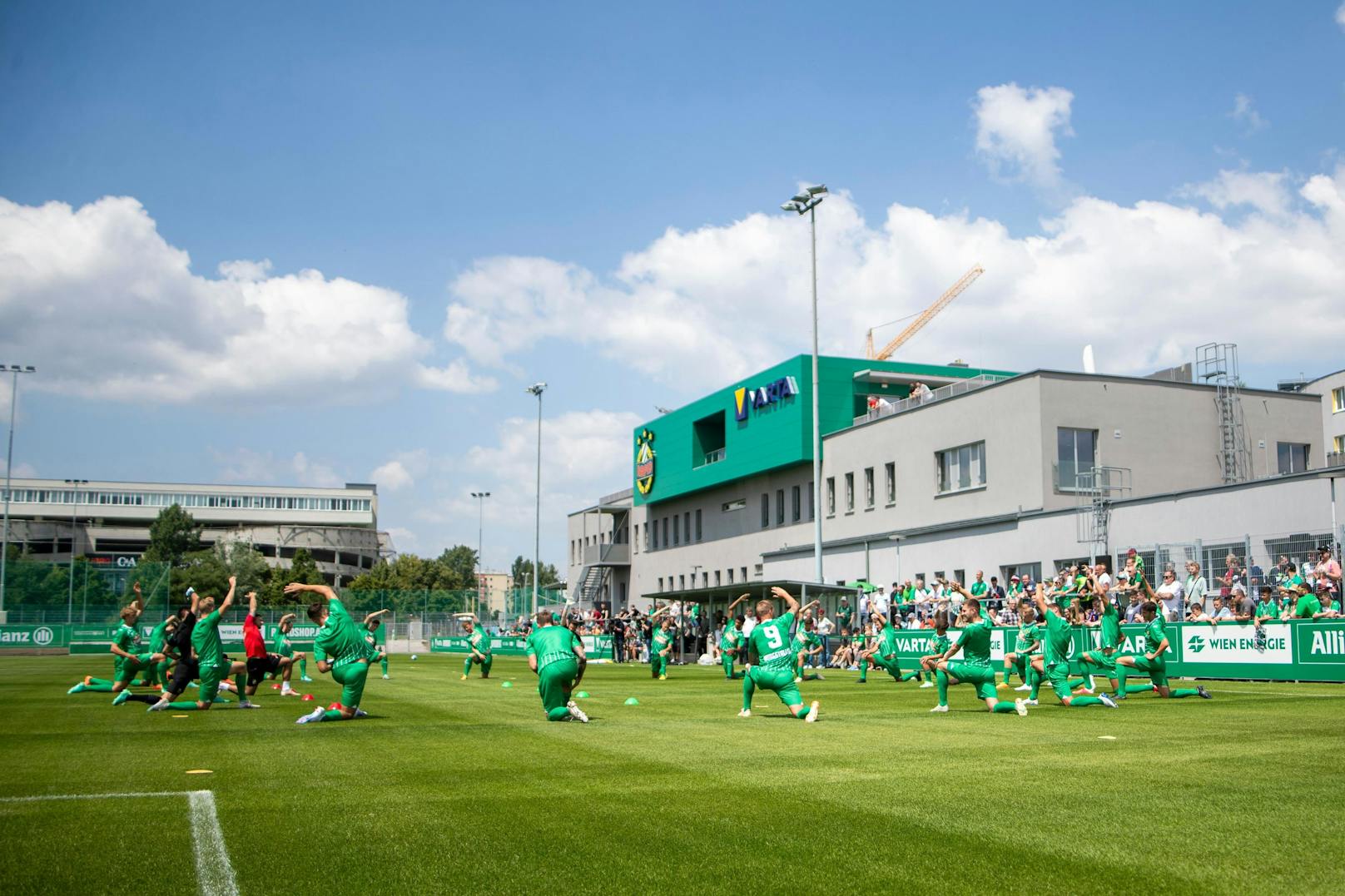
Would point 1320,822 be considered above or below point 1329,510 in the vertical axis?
below

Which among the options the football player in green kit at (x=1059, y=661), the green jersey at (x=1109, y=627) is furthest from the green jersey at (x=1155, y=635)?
the football player in green kit at (x=1059, y=661)

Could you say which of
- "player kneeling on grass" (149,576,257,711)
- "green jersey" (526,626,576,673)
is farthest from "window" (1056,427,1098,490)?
"player kneeling on grass" (149,576,257,711)

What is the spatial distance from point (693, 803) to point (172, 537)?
428ft

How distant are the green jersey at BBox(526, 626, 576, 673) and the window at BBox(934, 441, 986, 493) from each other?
32.9m

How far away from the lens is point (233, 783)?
1020 centimetres

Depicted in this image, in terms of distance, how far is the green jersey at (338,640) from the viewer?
53.1ft

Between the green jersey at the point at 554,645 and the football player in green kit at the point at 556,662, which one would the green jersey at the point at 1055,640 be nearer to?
the football player in green kit at the point at 556,662

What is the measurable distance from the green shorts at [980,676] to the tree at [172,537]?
11930 centimetres

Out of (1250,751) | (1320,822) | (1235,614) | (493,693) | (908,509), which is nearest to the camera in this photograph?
(1320,822)

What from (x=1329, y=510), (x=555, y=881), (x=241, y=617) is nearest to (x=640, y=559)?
(x=241, y=617)

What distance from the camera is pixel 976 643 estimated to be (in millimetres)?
17844

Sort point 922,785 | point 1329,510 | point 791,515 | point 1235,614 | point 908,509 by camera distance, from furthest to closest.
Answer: point 791,515, point 908,509, point 1329,510, point 1235,614, point 922,785

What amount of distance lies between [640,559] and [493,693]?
190 ft

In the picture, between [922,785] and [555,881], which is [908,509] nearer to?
[922,785]
